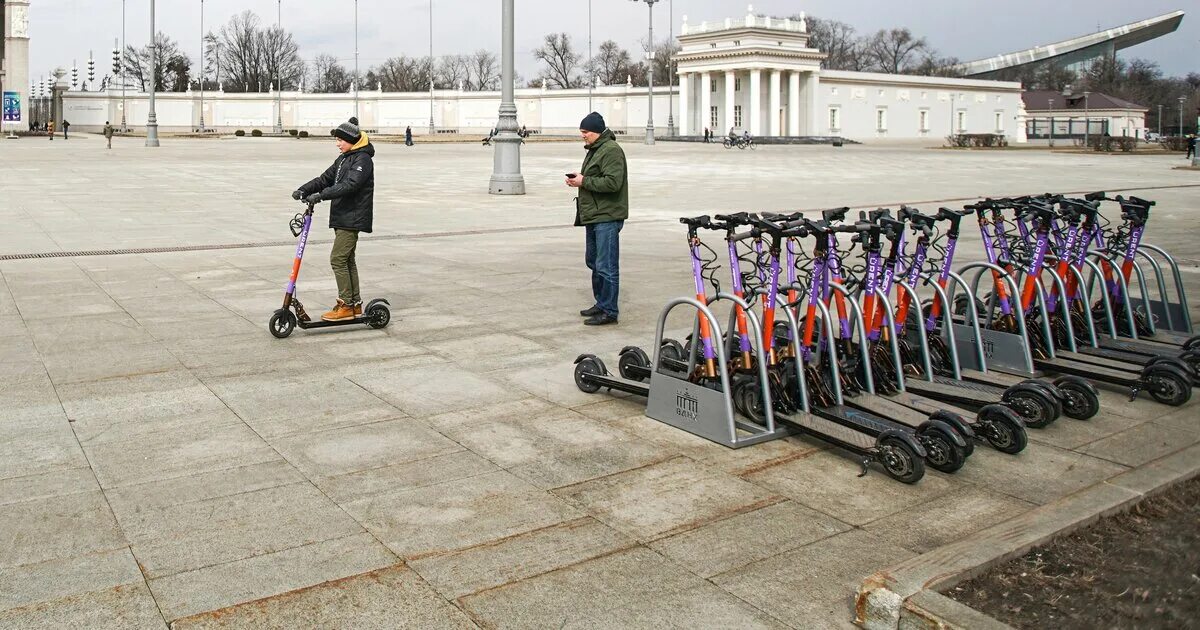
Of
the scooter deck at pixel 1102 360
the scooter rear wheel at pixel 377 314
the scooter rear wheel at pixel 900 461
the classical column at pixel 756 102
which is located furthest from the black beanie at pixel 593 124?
the classical column at pixel 756 102

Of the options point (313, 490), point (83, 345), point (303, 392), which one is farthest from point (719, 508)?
point (83, 345)

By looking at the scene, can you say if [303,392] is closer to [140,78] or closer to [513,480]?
[513,480]

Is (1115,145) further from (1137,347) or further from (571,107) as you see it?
(1137,347)

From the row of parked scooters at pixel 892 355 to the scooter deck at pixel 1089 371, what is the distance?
0.5 inches

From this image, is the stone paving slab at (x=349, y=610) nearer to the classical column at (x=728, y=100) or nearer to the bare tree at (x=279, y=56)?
the classical column at (x=728, y=100)

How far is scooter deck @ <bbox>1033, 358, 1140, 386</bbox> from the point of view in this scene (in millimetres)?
7547

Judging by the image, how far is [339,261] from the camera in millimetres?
9602

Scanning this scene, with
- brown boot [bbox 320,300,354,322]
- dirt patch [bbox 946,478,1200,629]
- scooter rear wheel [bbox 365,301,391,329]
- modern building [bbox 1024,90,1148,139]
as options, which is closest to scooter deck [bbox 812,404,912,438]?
dirt patch [bbox 946,478,1200,629]

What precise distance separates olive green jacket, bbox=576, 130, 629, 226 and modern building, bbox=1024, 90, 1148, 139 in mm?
115254

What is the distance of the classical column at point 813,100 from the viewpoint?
10700cm

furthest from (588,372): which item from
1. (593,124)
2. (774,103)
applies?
(774,103)

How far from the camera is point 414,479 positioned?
5.74m

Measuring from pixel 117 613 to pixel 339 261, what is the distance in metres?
5.68

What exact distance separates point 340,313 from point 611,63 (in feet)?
484
